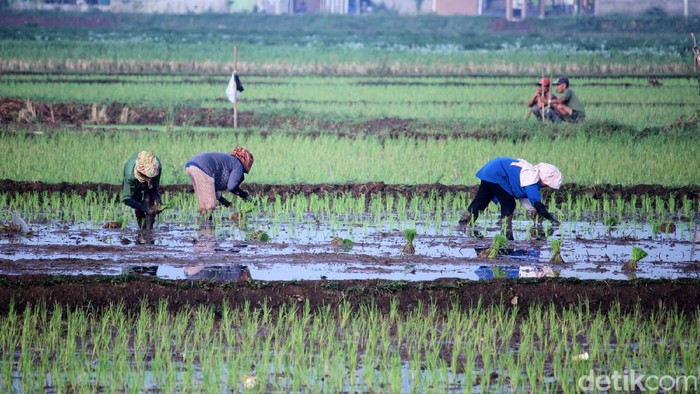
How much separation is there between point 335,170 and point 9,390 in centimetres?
798

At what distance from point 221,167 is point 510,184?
2.51 metres

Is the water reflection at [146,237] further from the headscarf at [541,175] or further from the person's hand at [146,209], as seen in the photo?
the headscarf at [541,175]

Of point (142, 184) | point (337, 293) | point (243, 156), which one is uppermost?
point (243, 156)

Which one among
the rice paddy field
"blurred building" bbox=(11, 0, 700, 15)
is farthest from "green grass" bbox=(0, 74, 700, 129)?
"blurred building" bbox=(11, 0, 700, 15)

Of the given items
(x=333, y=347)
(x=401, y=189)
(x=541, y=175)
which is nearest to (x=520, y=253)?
(x=541, y=175)

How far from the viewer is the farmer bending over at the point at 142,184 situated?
29.5 feet

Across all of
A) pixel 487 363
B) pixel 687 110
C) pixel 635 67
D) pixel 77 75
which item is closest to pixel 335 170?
pixel 487 363

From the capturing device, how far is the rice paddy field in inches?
227

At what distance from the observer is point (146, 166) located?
29.5 ft

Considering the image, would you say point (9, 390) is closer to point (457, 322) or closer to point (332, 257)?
point (457, 322)

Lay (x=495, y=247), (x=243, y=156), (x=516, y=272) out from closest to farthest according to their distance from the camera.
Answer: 1. (x=516, y=272)
2. (x=495, y=247)
3. (x=243, y=156)

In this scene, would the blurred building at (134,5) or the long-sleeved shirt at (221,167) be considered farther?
the blurred building at (134,5)

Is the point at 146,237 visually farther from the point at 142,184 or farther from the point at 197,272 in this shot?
the point at 197,272

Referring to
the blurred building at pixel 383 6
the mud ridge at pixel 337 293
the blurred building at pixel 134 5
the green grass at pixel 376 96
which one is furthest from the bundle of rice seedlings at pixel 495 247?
the blurred building at pixel 134 5
